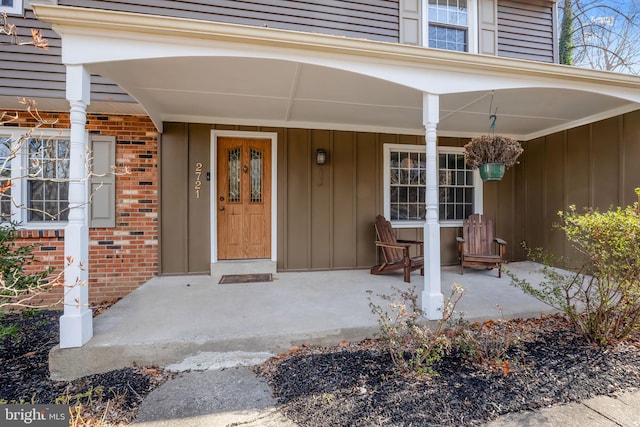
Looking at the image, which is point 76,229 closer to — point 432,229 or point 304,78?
point 304,78

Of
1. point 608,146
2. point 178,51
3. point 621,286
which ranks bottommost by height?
point 621,286

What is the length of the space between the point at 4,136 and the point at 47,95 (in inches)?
37.2

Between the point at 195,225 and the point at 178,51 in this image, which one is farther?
the point at 195,225

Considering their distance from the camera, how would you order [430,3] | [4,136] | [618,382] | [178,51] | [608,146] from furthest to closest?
[430,3]
[608,146]
[4,136]
[178,51]
[618,382]

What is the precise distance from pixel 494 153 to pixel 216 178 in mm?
3521

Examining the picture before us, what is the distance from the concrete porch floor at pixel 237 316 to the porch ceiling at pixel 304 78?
2071mm

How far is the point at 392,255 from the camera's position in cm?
430

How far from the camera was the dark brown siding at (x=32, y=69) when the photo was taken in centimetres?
347

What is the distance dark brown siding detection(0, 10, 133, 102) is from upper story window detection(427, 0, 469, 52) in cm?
458

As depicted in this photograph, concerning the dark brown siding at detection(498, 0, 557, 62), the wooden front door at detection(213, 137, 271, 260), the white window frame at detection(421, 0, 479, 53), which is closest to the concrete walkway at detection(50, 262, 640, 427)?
the wooden front door at detection(213, 137, 271, 260)

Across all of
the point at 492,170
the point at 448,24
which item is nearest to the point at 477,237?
the point at 492,170

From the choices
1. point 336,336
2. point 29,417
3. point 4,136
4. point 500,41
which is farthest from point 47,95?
point 500,41

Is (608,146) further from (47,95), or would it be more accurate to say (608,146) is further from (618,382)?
(47,95)

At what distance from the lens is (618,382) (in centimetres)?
203
